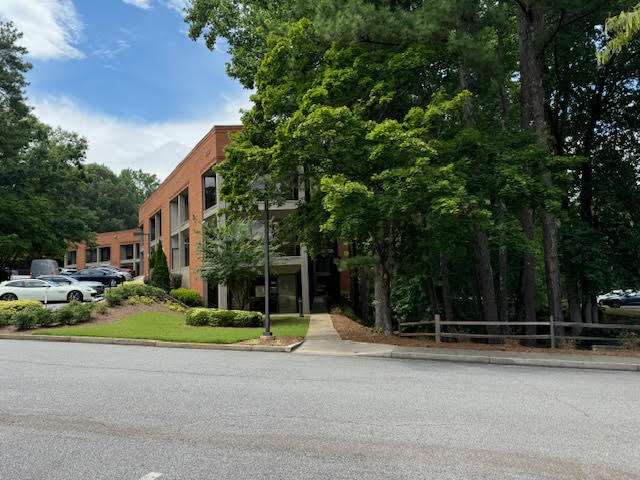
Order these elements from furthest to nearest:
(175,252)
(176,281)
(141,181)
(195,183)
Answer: (141,181)
(175,252)
(176,281)
(195,183)

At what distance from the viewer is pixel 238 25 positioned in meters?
22.7

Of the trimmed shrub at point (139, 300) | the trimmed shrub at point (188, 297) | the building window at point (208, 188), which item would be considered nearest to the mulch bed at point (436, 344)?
the trimmed shrub at point (139, 300)

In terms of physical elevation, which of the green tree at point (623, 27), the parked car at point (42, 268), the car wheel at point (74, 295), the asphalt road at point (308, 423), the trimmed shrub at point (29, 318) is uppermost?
the green tree at point (623, 27)

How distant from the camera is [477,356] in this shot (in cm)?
1333

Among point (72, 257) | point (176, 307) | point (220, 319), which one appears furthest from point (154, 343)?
point (72, 257)

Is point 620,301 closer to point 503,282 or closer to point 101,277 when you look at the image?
point 503,282

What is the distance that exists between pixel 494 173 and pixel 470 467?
10368 mm

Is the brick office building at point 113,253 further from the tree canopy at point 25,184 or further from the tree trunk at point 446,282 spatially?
the tree trunk at point 446,282

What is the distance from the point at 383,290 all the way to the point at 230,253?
26.9ft

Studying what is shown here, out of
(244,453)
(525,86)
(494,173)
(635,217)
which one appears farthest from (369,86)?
(635,217)

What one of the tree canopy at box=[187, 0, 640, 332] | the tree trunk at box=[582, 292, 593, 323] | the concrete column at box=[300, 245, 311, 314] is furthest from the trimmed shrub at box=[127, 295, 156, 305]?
the tree trunk at box=[582, 292, 593, 323]

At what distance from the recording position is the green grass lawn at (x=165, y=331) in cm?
1605

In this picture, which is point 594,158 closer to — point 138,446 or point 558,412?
point 558,412

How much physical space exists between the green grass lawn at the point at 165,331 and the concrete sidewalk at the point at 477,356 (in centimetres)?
243
